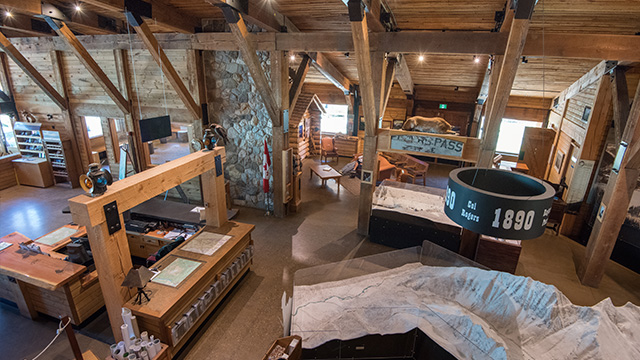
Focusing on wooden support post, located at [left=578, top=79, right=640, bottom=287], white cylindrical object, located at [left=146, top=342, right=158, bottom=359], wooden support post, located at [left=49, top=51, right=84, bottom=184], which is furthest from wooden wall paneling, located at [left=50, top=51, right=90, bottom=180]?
wooden support post, located at [left=578, top=79, right=640, bottom=287]

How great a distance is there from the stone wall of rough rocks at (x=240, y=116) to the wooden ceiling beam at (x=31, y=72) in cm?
404

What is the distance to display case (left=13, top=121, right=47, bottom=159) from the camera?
9306 millimetres

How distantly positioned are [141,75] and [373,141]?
6.15m

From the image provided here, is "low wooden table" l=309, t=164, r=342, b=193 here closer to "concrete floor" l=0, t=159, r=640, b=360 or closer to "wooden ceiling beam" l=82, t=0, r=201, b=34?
"concrete floor" l=0, t=159, r=640, b=360

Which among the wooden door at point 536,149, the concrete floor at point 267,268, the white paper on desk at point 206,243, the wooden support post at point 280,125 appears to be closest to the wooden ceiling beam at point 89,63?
the concrete floor at point 267,268

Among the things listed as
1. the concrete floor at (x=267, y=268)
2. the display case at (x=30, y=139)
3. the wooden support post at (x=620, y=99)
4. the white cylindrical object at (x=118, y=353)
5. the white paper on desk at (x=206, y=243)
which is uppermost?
the wooden support post at (x=620, y=99)

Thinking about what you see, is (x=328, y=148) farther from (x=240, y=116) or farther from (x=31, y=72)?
(x=31, y=72)

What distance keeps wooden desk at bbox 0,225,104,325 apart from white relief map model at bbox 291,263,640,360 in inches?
116

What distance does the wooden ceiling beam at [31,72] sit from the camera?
6.80 m

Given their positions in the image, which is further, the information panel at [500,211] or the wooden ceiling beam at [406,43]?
the wooden ceiling beam at [406,43]

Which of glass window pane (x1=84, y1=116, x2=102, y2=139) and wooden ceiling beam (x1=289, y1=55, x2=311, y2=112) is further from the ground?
wooden ceiling beam (x1=289, y1=55, x2=311, y2=112)

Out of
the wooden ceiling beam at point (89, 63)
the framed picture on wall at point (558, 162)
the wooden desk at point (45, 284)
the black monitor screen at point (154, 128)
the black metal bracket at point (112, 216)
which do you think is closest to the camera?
the black metal bracket at point (112, 216)

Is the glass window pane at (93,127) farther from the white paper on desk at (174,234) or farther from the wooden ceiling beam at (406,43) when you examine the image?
the white paper on desk at (174,234)

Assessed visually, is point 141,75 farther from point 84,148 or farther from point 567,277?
point 567,277
